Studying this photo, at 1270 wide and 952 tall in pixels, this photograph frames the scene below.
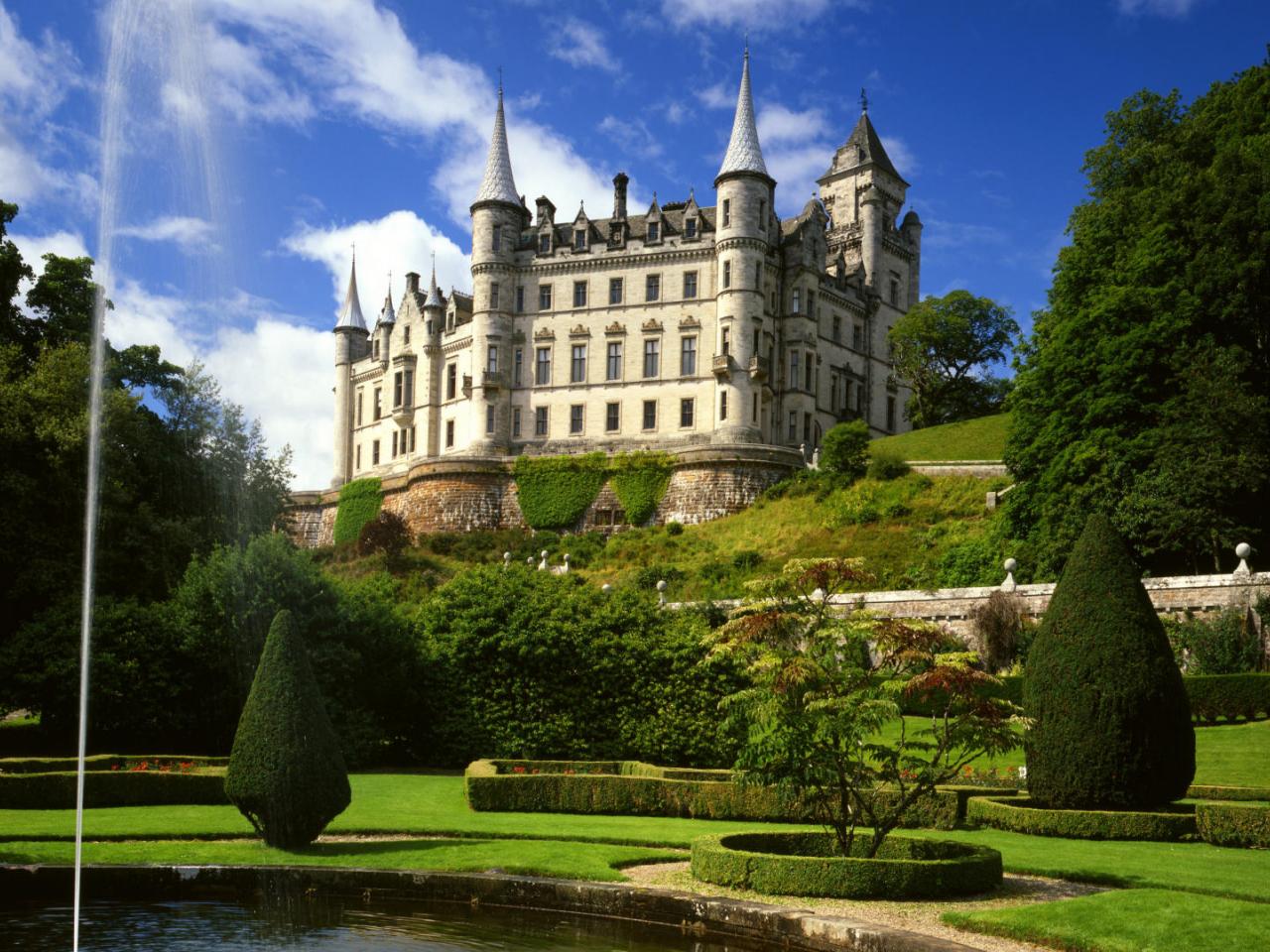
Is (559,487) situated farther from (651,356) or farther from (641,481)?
(651,356)

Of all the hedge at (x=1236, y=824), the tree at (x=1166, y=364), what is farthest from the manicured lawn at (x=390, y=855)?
the tree at (x=1166, y=364)

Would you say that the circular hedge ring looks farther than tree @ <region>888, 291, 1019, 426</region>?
No

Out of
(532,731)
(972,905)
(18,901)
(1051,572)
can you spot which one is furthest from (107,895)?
(1051,572)

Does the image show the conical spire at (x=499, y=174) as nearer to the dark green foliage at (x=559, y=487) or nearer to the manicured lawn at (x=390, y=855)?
the dark green foliage at (x=559, y=487)

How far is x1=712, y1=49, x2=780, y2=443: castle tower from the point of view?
6250cm

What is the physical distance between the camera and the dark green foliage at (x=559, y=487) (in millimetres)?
60531

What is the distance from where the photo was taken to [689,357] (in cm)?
6506

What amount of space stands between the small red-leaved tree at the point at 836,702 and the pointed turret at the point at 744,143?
168ft

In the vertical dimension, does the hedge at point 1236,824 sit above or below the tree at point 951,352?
below

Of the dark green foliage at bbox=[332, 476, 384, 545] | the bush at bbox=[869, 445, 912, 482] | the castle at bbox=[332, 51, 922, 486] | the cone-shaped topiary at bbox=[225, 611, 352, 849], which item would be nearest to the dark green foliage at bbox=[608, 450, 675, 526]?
the castle at bbox=[332, 51, 922, 486]

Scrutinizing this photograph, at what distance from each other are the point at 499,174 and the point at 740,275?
14896 mm

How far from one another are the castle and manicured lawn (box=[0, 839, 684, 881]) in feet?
147

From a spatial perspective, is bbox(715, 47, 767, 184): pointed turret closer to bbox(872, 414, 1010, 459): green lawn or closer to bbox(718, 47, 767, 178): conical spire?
bbox(718, 47, 767, 178): conical spire

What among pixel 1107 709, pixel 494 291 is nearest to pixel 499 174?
pixel 494 291
